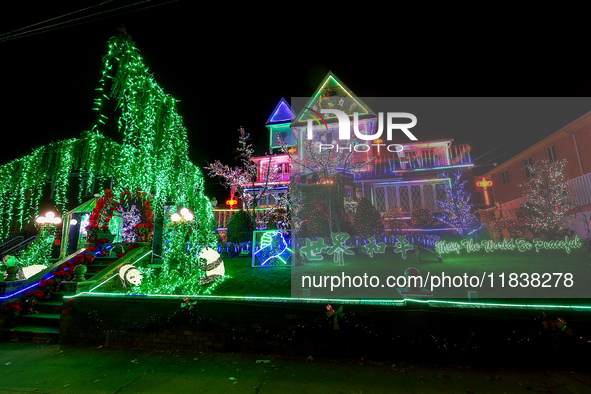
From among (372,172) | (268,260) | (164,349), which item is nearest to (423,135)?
(372,172)

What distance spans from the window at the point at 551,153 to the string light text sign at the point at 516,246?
20.9ft

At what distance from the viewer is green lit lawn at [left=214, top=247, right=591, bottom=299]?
275 inches

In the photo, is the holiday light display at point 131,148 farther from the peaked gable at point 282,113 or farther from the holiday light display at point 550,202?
the peaked gable at point 282,113

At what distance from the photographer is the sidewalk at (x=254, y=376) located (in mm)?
3783

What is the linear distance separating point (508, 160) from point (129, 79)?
80.6 ft

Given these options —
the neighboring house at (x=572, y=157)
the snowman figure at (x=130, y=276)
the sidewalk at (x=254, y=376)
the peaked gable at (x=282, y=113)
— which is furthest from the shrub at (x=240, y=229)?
the neighboring house at (x=572, y=157)

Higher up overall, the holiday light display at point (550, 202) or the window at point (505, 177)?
the window at point (505, 177)

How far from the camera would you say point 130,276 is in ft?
25.7

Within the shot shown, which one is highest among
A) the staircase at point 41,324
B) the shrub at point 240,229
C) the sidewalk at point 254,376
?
the shrub at point 240,229

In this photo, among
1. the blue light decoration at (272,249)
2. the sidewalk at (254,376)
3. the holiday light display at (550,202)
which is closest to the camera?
the sidewalk at (254,376)

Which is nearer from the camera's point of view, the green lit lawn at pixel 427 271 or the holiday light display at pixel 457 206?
the green lit lawn at pixel 427 271

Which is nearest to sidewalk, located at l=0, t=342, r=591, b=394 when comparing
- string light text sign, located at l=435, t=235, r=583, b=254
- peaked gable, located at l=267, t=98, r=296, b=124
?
string light text sign, located at l=435, t=235, r=583, b=254

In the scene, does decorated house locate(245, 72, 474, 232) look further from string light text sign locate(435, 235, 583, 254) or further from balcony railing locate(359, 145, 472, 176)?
string light text sign locate(435, 235, 583, 254)

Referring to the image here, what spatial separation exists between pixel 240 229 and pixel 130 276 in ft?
17.2
